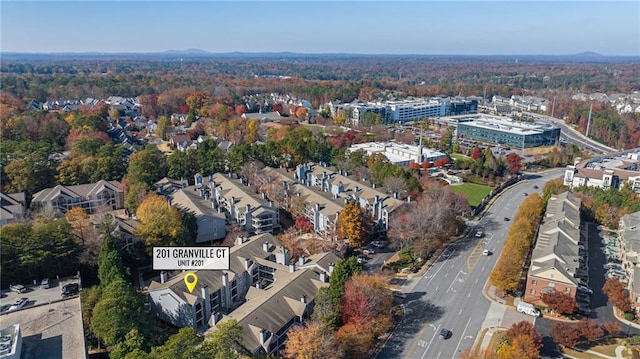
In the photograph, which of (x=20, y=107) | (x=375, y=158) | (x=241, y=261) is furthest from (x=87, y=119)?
(x=241, y=261)

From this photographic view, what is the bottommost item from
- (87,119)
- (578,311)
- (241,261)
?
(578,311)

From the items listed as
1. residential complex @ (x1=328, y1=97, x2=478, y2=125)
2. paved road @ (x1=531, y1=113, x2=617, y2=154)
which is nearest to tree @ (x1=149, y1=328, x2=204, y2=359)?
paved road @ (x1=531, y1=113, x2=617, y2=154)

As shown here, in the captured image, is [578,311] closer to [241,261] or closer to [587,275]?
[587,275]

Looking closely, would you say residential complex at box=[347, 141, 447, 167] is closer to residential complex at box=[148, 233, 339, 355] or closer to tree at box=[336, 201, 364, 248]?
tree at box=[336, 201, 364, 248]

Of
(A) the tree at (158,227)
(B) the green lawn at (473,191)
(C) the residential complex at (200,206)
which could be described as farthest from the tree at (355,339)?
(B) the green lawn at (473,191)

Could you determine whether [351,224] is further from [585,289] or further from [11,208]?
[11,208]

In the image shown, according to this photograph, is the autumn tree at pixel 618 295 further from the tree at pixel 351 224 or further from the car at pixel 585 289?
the tree at pixel 351 224

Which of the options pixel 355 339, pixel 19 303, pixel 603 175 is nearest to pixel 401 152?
pixel 603 175
